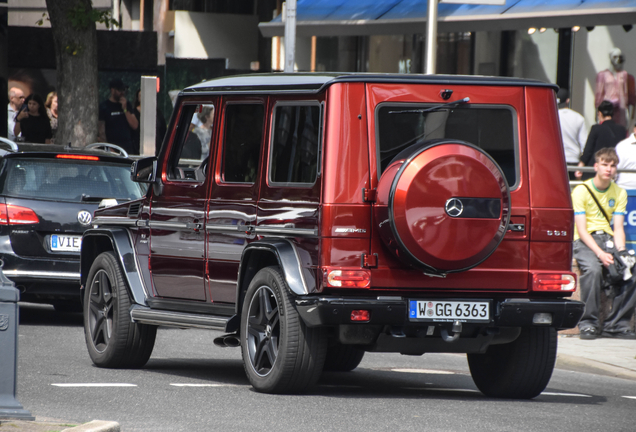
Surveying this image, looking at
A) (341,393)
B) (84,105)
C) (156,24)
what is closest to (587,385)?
(341,393)

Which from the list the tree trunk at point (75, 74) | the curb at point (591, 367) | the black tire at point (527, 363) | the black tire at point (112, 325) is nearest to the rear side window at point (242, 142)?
the black tire at point (112, 325)

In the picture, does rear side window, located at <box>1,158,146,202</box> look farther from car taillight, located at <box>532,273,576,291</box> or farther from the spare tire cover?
car taillight, located at <box>532,273,576,291</box>

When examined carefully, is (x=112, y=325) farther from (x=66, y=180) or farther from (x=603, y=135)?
(x=603, y=135)

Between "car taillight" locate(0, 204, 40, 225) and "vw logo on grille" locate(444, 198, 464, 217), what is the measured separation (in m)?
5.57

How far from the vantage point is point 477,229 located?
7559 millimetres

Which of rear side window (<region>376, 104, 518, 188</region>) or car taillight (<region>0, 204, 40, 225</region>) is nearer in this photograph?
rear side window (<region>376, 104, 518, 188</region>)

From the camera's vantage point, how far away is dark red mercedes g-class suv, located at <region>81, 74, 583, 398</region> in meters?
7.53

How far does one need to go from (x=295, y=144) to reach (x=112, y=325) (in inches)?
90.9

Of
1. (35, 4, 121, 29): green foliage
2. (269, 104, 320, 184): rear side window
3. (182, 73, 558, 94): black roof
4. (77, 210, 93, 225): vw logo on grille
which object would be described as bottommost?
(77, 210, 93, 225): vw logo on grille

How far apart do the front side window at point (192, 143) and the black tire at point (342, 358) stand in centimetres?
174

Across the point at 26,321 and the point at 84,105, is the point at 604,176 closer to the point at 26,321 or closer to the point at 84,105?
the point at 26,321

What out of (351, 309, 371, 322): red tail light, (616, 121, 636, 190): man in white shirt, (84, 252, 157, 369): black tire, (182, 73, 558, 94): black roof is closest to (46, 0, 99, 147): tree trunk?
(616, 121, 636, 190): man in white shirt

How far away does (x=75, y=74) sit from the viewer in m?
19.8

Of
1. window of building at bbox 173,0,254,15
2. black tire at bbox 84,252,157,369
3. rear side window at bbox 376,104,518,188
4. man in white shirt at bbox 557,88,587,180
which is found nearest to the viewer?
rear side window at bbox 376,104,518,188
